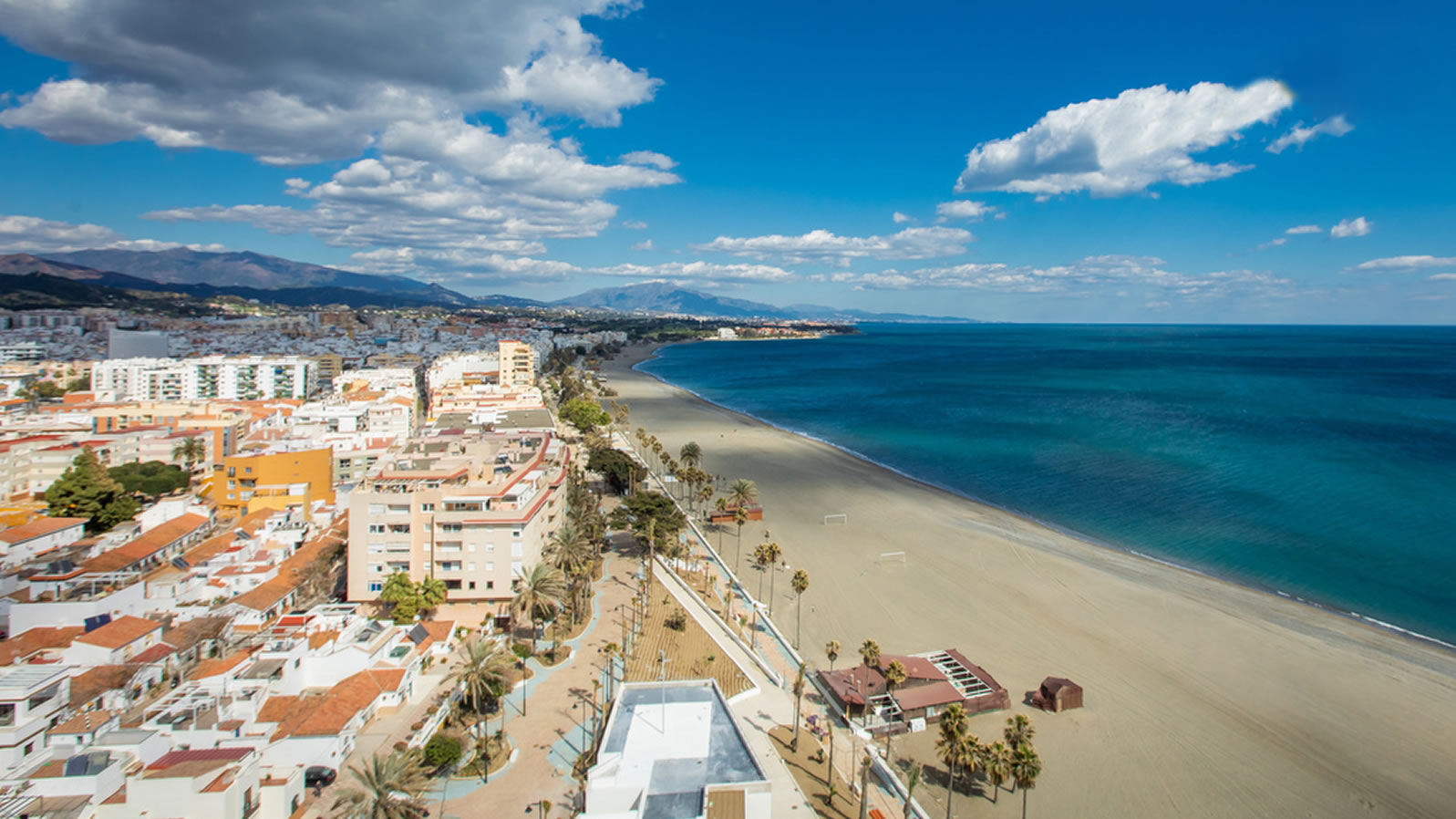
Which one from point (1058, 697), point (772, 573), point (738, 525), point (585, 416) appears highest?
point (585, 416)

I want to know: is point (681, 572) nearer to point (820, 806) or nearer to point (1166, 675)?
point (820, 806)

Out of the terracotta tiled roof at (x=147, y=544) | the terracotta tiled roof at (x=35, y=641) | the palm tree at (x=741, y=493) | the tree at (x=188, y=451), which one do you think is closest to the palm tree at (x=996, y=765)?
the palm tree at (x=741, y=493)

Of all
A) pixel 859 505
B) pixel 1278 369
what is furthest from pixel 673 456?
pixel 1278 369

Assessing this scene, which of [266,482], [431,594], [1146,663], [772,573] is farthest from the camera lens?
[266,482]

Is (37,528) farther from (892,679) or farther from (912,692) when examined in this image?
(912,692)

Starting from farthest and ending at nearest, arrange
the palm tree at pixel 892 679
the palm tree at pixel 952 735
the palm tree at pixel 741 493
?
the palm tree at pixel 741 493
the palm tree at pixel 892 679
the palm tree at pixel 952 735

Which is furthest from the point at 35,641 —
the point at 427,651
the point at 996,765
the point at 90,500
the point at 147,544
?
the point at 996,765

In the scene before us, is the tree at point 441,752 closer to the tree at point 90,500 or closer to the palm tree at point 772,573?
the palm tree at point 772,573
